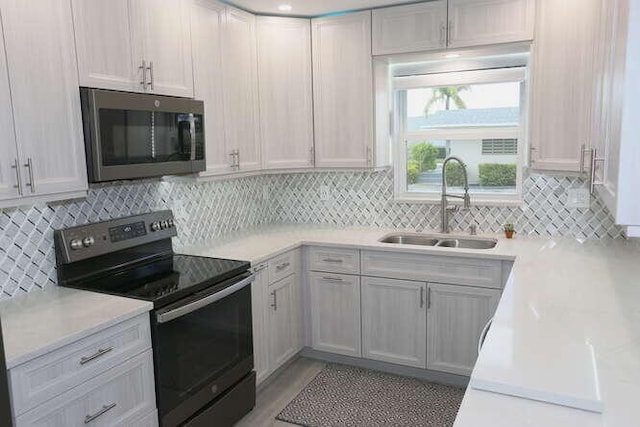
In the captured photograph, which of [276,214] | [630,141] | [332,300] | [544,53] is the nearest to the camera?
[630,141]

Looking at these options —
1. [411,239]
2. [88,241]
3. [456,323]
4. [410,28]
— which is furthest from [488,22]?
[88,241]

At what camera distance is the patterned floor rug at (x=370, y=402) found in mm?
2814

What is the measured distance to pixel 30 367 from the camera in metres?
1.65

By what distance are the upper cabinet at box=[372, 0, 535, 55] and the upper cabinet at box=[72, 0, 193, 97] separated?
52.2 inches

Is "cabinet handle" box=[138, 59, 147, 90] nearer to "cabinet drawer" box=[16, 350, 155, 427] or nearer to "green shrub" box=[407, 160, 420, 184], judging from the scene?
"cabinet drawer" box=[16, 350, 155, 427]

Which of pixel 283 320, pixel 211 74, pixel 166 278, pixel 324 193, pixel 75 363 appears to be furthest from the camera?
pixel 324 193

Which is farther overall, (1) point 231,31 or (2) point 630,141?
(1) point 231,31

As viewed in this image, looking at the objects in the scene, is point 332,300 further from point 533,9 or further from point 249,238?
point 533,9

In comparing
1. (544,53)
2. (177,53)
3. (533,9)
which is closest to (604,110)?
(544,53)

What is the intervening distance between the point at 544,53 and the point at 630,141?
1938mm

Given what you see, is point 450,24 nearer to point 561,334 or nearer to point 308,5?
point 308,5

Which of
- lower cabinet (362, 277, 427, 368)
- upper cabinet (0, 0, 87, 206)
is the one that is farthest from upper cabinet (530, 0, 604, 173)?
upper cabinet (0, 0, 87, 206)

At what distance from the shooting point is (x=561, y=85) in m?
2.79

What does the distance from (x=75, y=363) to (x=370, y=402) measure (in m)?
1.80
